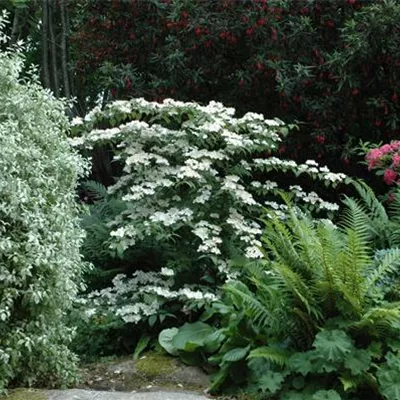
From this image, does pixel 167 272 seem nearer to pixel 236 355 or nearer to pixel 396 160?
pixel 236 355

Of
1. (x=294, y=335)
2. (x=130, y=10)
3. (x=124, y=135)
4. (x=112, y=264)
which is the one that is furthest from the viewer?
(x=130, y=10)

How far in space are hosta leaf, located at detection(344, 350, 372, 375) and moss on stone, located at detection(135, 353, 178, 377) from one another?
1412 millimetres

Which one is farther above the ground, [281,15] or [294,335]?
[281,15]

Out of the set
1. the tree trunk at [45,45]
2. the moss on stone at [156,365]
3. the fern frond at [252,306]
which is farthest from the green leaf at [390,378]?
the tree trunk at [45,45]

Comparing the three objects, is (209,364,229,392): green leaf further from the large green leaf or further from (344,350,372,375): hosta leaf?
(344,350,372,375): hosta leaf

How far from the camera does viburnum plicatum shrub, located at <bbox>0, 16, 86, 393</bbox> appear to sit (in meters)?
3.90

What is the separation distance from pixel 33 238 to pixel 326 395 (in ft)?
6.23

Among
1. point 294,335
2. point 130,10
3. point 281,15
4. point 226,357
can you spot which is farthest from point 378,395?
point 130,10

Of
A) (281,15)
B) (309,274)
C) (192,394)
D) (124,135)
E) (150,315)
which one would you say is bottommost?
(192,394)

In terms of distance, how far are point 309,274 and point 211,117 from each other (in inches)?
72.9

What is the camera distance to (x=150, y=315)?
510 cm

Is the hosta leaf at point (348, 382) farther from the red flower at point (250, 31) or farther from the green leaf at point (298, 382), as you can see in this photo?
the red flower at point (250, 31)

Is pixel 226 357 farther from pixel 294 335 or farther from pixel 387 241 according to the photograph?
pixel 387 241

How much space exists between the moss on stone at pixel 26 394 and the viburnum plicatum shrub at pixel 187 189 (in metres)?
1.26
